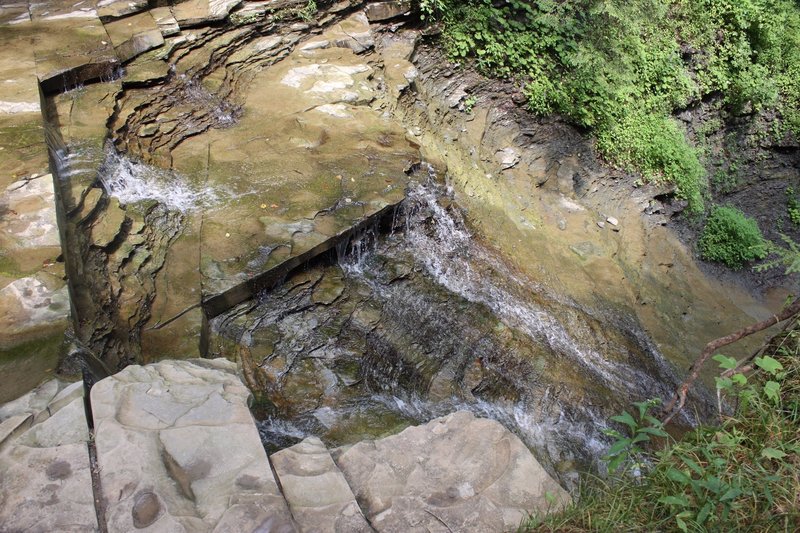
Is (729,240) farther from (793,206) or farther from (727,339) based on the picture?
(727,339)

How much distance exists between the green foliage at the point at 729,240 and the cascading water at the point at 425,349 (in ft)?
10.2

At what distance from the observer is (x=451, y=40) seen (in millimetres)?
7020

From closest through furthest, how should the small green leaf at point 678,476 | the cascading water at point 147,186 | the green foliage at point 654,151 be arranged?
the small green leaf at point 678,476 < the cascading water at point 147,186 < the green foliage at point 654,151

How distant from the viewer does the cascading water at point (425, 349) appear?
404cm

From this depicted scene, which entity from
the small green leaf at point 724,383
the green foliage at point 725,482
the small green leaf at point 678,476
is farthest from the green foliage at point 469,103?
the small green leaf at point 678,476

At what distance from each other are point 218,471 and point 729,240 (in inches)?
297

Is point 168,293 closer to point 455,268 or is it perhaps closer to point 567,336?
point 455,268

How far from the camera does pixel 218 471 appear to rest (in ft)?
7.59

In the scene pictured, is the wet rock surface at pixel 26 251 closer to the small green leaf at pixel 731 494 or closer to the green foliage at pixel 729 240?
the small green leaf at pixel 731 494

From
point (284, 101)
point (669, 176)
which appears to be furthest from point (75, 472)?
point (669, 176)

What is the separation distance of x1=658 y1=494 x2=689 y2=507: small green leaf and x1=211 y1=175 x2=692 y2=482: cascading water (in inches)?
71.4

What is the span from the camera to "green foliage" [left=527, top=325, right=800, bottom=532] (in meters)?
2.14

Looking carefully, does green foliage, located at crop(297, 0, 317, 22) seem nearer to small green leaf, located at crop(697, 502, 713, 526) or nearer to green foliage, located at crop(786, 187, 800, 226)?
small green leaf, located at crop(697, 502, 713, 526)

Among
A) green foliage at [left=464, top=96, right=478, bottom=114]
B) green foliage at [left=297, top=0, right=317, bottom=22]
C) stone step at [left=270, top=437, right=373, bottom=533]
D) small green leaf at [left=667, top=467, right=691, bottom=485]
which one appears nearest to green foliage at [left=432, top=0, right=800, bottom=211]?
green foliage at [left=464, top=96, right=478, bottom=114]
